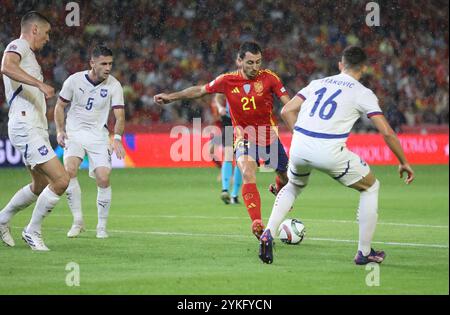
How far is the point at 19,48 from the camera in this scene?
908cm

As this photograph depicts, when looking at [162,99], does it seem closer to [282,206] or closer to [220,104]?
[282,206]

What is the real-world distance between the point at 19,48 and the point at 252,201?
2815 mm

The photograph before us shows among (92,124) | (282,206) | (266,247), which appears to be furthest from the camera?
(92,124)

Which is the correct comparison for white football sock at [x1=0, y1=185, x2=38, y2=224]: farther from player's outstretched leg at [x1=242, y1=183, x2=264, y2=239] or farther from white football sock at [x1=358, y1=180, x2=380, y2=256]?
white football sock at [x1=358, y1=180, x2=380, y2=256]

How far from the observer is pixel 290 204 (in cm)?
842

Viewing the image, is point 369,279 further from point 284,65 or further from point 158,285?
point 284,65

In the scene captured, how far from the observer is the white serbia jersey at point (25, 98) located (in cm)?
920

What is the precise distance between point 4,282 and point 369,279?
287 centimetres

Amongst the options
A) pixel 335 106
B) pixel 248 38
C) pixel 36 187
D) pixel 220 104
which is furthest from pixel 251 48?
pixel 248 38

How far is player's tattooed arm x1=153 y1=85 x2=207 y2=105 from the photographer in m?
9.63

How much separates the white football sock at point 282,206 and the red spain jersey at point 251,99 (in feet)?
5.68

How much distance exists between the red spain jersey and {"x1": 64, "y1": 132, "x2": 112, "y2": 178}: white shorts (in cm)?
159

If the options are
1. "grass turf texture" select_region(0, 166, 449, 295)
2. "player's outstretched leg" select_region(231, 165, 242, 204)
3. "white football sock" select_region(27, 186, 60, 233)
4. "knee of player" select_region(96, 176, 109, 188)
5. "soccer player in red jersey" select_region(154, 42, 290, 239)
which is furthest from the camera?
"player's outstretched leg" select_region(231, 165, 242, 204)

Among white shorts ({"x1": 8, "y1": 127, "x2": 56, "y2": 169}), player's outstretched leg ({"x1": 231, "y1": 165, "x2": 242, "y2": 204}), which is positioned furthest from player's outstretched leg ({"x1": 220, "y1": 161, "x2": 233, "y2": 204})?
white shorts ({"x1": 8, "y1": 127, "x2": 56, "y2": 169})
